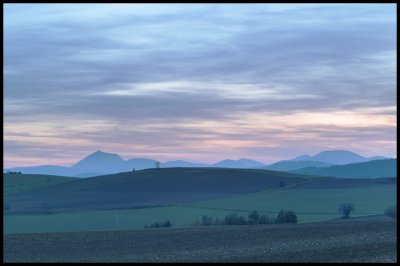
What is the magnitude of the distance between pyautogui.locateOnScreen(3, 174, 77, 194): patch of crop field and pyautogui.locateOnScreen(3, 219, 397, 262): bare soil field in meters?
83.5

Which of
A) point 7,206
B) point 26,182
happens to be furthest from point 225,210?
point 26,182

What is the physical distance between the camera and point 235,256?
27.1 meters

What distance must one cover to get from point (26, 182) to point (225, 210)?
5982cm

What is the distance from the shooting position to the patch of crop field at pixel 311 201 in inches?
3158

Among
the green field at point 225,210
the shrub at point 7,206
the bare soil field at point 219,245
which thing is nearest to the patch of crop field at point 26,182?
the shrub at point 7,206

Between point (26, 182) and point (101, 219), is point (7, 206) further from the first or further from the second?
point (26, 182)

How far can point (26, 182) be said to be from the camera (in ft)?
431

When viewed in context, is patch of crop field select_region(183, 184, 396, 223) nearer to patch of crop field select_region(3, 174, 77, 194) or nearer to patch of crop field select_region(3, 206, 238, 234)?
patch of crop field select_region(3, 206, 238, 234)

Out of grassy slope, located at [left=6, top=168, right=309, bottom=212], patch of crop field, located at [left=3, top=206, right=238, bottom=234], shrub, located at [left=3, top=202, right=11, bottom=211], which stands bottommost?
patch of crop field, located at [left=3, top=206, right=238, bottom=234]

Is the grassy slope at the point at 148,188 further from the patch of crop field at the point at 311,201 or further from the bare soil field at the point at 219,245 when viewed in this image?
the bare soil field at the point at 219,245

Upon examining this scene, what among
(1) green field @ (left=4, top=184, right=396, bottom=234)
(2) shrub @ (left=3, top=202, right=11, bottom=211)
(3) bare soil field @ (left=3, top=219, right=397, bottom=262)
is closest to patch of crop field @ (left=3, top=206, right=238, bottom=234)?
(1) green field @ (left=4, top=184, right=396, bottom=234)

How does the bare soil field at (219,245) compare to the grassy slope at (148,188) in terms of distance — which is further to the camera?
the grassy slope at (148,188)

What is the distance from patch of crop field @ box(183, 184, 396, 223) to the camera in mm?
80213

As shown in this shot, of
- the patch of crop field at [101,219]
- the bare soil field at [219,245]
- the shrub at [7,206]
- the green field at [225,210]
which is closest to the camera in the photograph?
the bare soil field at [219,245]
